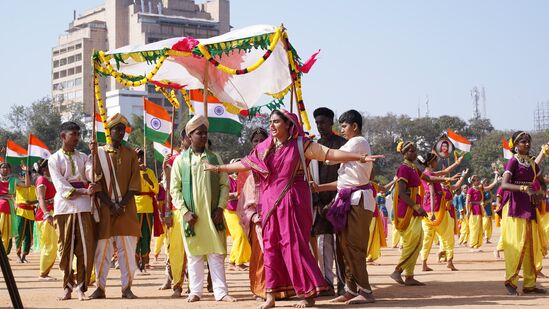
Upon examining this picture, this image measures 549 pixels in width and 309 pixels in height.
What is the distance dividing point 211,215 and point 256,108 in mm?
3607

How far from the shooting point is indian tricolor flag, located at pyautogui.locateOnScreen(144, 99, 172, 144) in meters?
18.0

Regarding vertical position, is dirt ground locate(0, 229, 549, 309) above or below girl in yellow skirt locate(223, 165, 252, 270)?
below

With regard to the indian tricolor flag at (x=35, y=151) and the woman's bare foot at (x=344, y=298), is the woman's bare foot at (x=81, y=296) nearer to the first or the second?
the woman's bare foot at (x=344, y=298)

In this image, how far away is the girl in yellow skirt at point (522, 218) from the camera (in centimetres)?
1137

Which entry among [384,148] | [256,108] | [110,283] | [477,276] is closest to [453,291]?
[477,276]

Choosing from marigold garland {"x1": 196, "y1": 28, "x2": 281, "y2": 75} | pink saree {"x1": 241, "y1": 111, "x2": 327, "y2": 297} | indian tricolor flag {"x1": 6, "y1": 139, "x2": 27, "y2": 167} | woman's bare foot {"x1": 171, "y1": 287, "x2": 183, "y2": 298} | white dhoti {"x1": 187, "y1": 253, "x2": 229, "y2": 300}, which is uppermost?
Answer: marigold garland {"x1": 196, "y1": 28, "x2": 281, "y2": 75}

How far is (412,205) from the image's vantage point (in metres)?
13.1

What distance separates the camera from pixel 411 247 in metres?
13.4

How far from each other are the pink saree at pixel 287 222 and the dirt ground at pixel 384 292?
0.43 meters

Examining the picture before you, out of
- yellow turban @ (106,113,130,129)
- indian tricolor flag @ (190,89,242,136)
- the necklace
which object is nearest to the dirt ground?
the necklace

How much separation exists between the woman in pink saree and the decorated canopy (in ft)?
5.81

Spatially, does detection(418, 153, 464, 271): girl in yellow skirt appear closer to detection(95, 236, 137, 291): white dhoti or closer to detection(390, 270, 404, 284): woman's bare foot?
detection(390, 270, 404, 284): woman's bare foot

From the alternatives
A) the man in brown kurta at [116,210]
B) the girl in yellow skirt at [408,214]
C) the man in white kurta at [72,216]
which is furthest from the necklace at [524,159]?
the man in white kurta at [72,216]

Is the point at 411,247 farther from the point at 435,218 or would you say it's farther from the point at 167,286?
the point at 167,286
